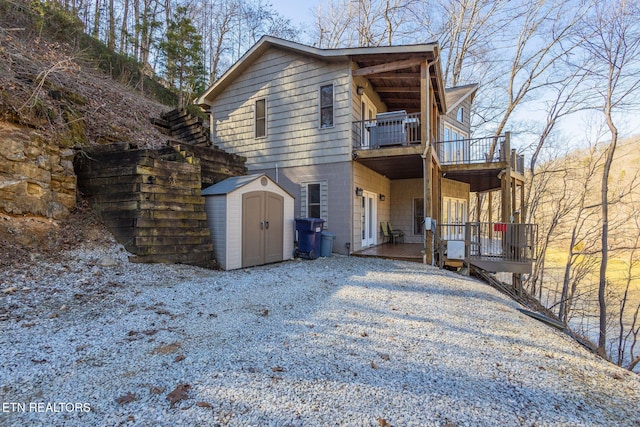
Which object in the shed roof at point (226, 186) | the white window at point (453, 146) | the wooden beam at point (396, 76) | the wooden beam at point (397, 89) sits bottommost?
the shed roof at point (226, 186)

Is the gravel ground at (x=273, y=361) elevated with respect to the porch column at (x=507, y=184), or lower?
lower

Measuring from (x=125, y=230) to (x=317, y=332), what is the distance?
4.54 metres

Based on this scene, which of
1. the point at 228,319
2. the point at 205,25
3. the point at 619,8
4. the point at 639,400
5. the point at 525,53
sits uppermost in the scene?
the point at 205,25

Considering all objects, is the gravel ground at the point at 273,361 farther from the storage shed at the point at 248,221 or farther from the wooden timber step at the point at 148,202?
the storage shed at the point at 248,221

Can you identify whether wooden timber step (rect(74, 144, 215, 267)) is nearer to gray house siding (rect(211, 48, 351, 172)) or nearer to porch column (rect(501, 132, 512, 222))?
gray house siding (rect(211, 48, 351, 172))

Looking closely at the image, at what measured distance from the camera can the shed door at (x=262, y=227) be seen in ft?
24.0

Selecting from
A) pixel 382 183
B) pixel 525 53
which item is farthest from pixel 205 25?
pixel 525 53

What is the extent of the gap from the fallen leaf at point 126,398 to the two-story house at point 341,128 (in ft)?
24.0

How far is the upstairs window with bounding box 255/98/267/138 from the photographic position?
426 inches

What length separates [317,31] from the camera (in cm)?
2292

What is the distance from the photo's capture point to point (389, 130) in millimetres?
9320

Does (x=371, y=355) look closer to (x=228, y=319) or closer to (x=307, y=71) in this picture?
(x=228, y=319)

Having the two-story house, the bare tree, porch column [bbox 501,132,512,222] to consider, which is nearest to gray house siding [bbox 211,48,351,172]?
the two-story house

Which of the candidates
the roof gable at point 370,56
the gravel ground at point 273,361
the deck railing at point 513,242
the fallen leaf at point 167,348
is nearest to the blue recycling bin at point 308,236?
the gravel ground at point 273,361
